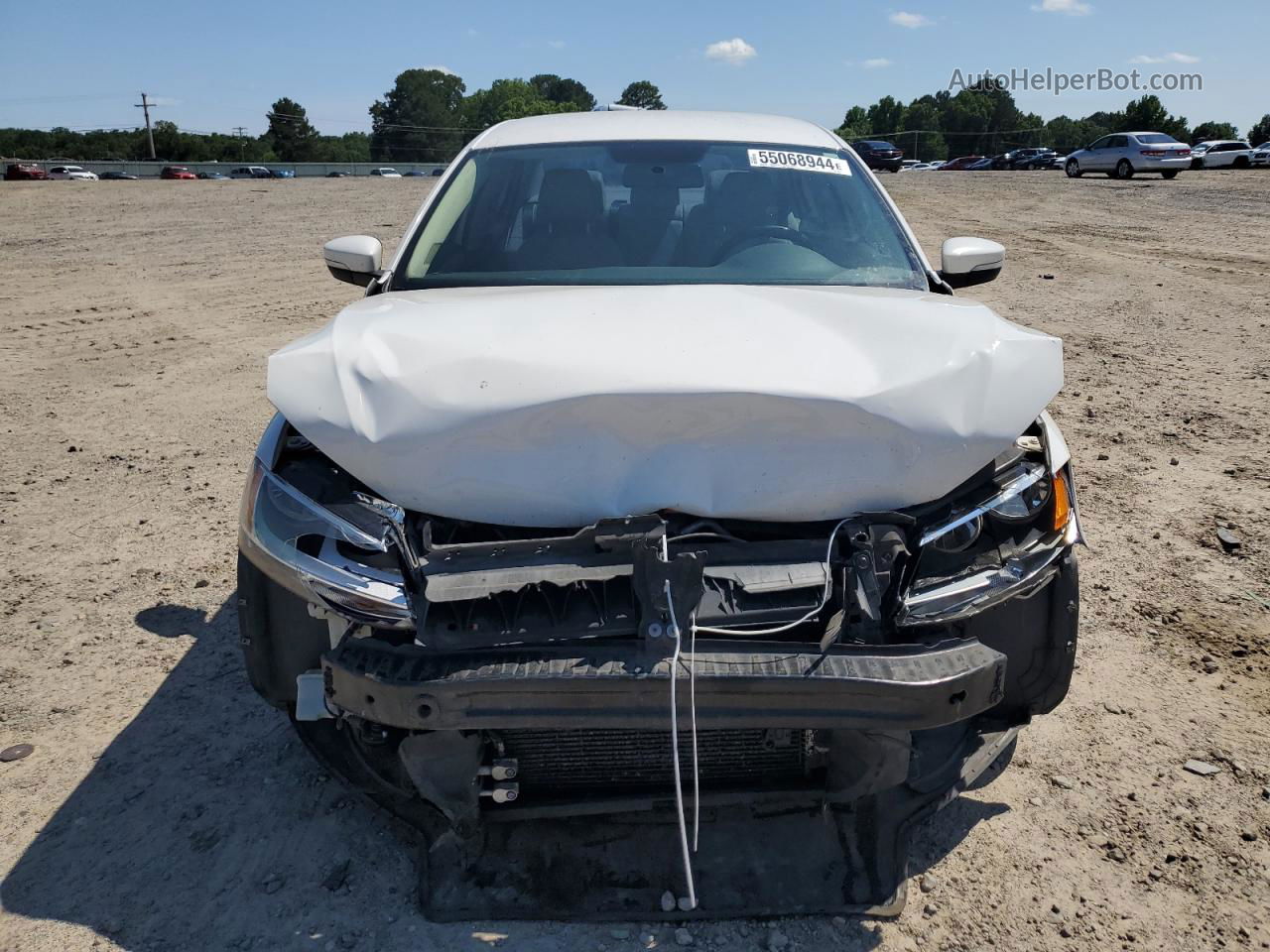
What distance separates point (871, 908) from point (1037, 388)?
135cm

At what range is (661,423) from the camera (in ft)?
6.98

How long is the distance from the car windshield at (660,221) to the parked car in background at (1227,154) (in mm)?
39018

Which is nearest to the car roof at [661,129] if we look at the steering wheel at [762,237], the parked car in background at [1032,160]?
the steering wheel at [762,237]

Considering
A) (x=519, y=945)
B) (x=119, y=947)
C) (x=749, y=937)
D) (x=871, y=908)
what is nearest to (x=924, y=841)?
(x=871, y=908)

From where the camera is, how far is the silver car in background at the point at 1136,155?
26984mm

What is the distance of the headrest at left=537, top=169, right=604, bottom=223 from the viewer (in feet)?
11.7

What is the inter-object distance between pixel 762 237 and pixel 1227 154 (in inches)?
→ 1590

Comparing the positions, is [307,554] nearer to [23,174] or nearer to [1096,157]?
[1096,157]

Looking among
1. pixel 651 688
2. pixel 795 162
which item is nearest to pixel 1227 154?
pixel 795 162

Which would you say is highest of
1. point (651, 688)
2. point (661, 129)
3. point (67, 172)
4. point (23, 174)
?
point (67, 172)

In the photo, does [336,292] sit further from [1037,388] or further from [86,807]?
[1037,388]

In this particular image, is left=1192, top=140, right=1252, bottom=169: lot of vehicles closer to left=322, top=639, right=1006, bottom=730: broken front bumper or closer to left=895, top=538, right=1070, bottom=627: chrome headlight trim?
left=895, top=538, right=1070, bottom=627: chrome headlight trim

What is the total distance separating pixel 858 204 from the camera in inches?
143

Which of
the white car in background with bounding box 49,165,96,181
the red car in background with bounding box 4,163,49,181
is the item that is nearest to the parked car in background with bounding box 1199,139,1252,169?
the red car in background with bounding box 4,163,49,181
